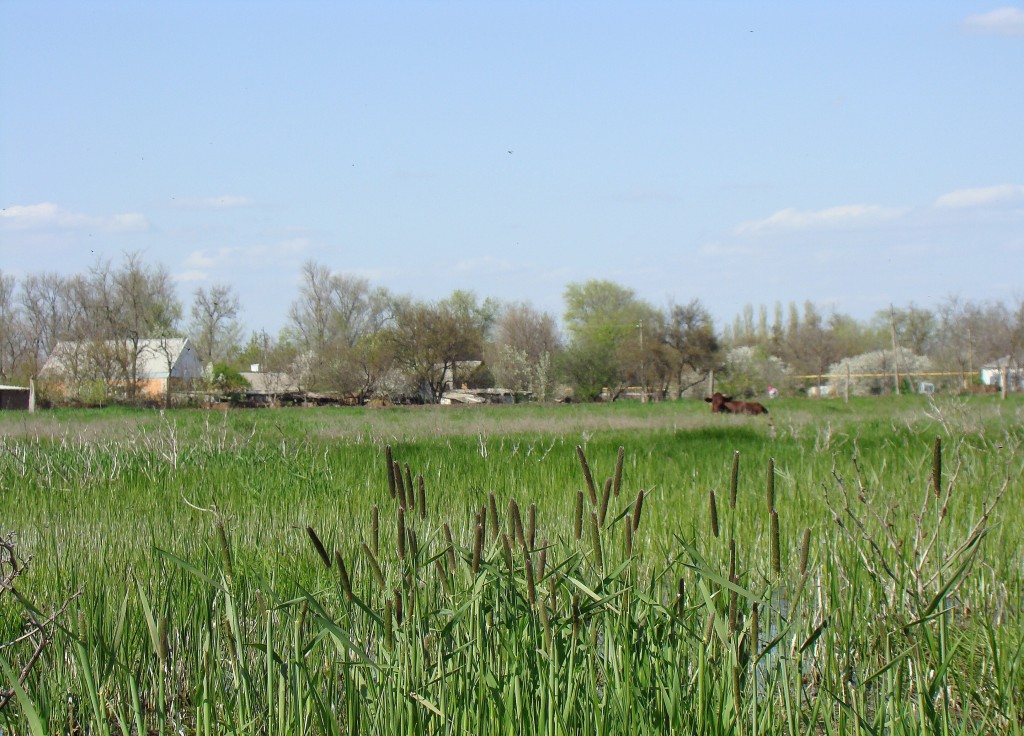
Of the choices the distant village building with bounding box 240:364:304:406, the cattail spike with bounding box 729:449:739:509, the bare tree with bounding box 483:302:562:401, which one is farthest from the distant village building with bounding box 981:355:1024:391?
the cattail spike with bounding box 729:449:739:509

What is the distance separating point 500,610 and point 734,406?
22.4 meters

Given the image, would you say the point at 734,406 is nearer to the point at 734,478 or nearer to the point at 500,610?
the point at 500,610

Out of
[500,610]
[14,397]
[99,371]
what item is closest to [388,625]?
[500,610]

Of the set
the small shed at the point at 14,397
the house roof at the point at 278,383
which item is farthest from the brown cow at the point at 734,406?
the house roof at the point at 278,383

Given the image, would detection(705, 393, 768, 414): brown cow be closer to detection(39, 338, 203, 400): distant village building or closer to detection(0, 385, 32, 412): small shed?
detection(39, 338, 203, 400): distant village building

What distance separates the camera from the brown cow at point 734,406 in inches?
899

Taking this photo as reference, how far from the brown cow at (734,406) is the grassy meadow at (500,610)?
586 inches

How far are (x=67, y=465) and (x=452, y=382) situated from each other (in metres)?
42.1

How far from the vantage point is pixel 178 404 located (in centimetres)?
3675

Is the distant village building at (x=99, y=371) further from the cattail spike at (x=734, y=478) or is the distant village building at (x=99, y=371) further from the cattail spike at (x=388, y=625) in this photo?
the cattail spike at (x=734, y=478)

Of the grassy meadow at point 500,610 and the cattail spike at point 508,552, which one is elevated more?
the cattail spike at point 508,552

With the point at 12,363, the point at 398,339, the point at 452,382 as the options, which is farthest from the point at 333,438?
the point at 12,363

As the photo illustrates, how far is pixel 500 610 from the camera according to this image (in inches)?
97.7

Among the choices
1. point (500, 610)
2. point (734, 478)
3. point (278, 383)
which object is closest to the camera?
point (734, 478)
